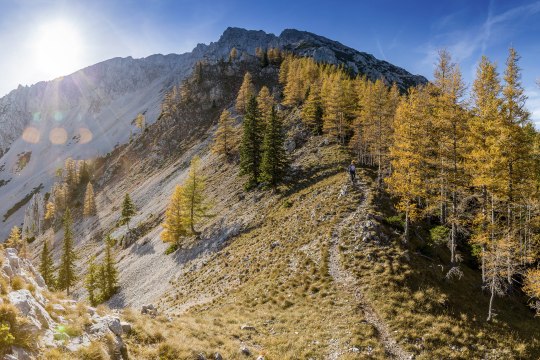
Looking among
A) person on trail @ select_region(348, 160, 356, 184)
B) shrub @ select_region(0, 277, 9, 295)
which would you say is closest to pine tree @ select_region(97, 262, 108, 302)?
person on trail @ select_region(348, 160, 356, 184)

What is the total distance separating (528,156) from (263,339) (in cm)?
2036

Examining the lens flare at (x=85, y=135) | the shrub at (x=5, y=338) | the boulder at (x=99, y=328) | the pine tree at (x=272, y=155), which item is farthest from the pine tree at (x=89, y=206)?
the shrub at (x=5, y=338)

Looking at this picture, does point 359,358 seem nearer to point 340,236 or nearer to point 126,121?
point 340,236

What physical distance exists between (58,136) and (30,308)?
711 feet

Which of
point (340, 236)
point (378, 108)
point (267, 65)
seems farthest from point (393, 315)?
point (267, 65)

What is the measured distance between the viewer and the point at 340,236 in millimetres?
26719

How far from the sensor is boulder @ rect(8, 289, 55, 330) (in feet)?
27.6

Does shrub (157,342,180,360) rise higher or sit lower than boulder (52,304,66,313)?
lower

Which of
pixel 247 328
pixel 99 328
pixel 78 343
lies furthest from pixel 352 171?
pixel 78 343

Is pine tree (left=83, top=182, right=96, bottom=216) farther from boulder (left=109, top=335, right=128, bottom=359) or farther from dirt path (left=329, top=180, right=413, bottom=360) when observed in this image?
boulder (left=109, top=335, right=128, bottom=359)

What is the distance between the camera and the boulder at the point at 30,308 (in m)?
8.40

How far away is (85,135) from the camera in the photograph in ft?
564

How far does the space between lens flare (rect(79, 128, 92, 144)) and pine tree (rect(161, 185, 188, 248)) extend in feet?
480

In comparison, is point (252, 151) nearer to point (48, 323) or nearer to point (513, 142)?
point (513, 142)
